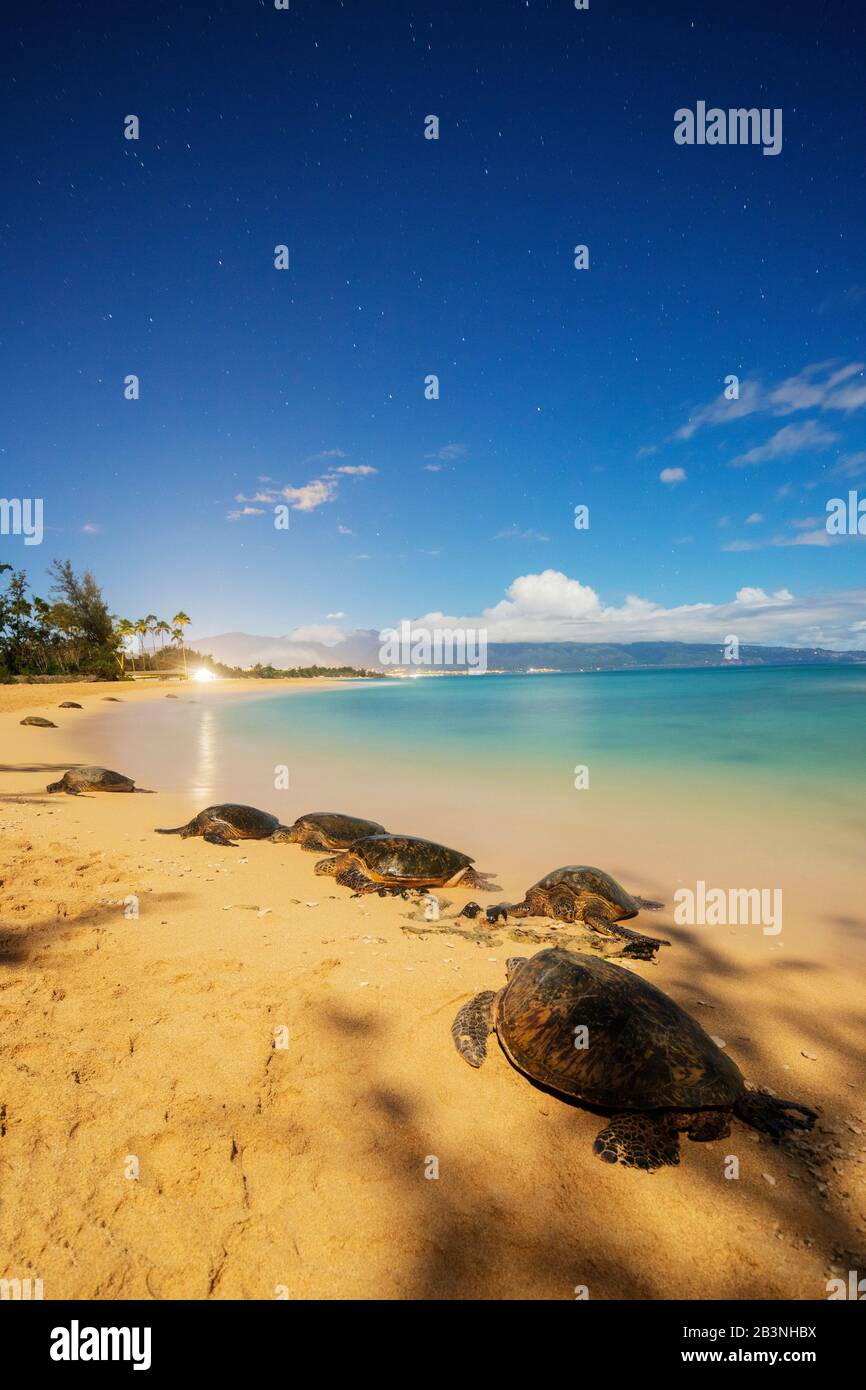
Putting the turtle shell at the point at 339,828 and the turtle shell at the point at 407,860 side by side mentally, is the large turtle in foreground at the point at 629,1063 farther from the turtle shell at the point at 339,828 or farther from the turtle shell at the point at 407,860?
the turtle shell at the point at 339,828

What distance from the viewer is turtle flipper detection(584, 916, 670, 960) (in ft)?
18.4

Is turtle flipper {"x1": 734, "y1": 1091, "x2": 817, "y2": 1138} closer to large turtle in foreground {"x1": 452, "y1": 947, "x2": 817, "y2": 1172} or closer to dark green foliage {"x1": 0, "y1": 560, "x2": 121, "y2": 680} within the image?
large turtle in foreground {"x1": 452, "y1": 947, "x2": 817, "y2": 1172}

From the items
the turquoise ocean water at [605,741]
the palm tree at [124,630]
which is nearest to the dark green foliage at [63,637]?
the palm tree at [124,630]

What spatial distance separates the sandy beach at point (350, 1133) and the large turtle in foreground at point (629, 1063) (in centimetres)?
13

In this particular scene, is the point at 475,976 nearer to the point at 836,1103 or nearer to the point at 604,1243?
the point at 604,1243

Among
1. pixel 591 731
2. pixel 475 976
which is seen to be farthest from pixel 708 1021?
pixel 591 731

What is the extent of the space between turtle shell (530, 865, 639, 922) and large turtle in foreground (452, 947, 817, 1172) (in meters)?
2.63

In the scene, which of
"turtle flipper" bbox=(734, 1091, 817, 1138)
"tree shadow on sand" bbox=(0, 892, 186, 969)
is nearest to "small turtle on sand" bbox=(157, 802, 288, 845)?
"tree shadow on sand" bbox=(0, 892, 186, 969)

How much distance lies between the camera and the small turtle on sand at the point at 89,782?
12445 mm

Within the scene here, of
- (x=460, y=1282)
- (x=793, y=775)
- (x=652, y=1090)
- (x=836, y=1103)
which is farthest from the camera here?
(x=793, y=775)

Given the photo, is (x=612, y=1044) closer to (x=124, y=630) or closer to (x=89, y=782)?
(x=89, y=782)
